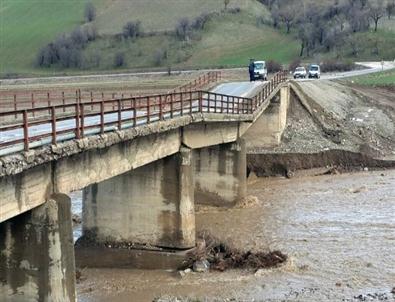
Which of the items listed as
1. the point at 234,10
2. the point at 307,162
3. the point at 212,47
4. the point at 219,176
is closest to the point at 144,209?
the point at 219,176


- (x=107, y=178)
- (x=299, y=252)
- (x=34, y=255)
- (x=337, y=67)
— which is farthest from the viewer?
(x=337, y=67)

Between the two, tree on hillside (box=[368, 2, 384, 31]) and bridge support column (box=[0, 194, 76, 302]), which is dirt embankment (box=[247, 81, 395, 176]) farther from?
tree on hillside (box=[368, 2, 384, 31])

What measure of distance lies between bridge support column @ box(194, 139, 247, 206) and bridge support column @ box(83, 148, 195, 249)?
862 centimetres

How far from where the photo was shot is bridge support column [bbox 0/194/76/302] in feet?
54.5

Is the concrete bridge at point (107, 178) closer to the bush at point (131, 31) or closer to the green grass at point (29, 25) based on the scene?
the bush at point (131, 31)

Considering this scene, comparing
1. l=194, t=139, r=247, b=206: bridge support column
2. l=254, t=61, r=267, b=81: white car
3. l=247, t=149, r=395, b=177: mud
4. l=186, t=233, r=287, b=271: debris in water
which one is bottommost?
l=247, t=149, r=395, b=177: mud

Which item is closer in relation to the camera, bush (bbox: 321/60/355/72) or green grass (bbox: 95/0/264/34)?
bush (bbox: 321/60/355/72)

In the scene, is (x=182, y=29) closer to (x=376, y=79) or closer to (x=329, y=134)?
(x=376, y=79)

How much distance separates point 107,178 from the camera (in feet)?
69.3

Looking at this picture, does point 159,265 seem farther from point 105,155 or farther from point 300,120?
point 300,120

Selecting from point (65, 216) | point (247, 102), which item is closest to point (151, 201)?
point (65, 216)

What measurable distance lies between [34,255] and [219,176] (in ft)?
62.2

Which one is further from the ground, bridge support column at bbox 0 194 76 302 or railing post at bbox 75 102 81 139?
railing post at bbox 75 102 81 139

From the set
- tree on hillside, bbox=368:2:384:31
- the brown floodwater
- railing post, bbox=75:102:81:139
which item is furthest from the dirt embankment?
tree on hillside, bbox=368:2:384:31
